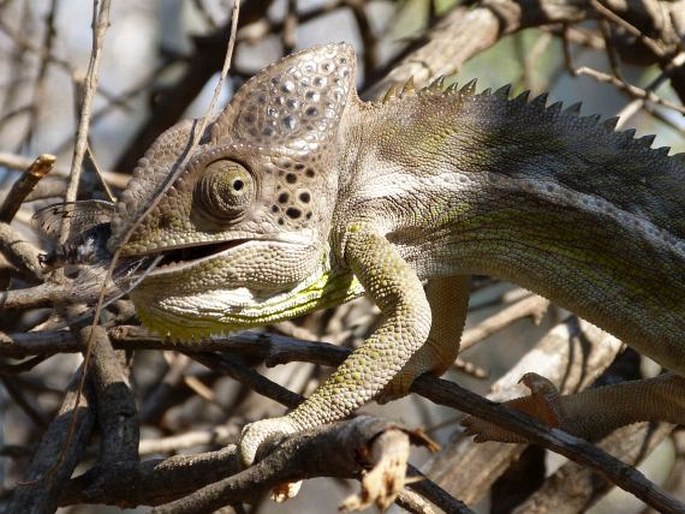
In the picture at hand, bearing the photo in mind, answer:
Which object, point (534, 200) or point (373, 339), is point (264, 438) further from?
point (534, 200)

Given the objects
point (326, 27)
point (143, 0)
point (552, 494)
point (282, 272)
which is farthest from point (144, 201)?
point (326, 27)

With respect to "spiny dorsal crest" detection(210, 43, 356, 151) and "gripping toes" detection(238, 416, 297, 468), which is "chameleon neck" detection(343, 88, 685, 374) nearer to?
"spiny dorsal crest" detection(210, 43, 356, 151)

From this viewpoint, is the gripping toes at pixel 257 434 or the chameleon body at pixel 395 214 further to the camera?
the chameleon body at pixel 395 214

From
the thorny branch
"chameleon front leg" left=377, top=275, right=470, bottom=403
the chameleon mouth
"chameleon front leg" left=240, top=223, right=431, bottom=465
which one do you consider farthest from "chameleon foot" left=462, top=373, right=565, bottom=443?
the chameleon mouth

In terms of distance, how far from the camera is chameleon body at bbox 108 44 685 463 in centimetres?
202

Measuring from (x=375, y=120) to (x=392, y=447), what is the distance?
109 centimetres

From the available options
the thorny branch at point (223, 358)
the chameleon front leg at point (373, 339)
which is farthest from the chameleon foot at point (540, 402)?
the chameleon front leg at point (373, 339)

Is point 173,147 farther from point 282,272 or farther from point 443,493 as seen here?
point 443,493

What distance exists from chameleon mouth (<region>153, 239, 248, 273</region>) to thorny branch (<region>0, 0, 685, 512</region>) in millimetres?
208

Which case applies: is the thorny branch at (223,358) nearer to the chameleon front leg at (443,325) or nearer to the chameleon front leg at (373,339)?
the chameleon front leg at (373,339)

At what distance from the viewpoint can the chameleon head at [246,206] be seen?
1981 mm

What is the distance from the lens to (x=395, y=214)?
2242mm

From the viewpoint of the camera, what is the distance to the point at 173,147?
203cm

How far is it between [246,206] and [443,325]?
2.13 feet
